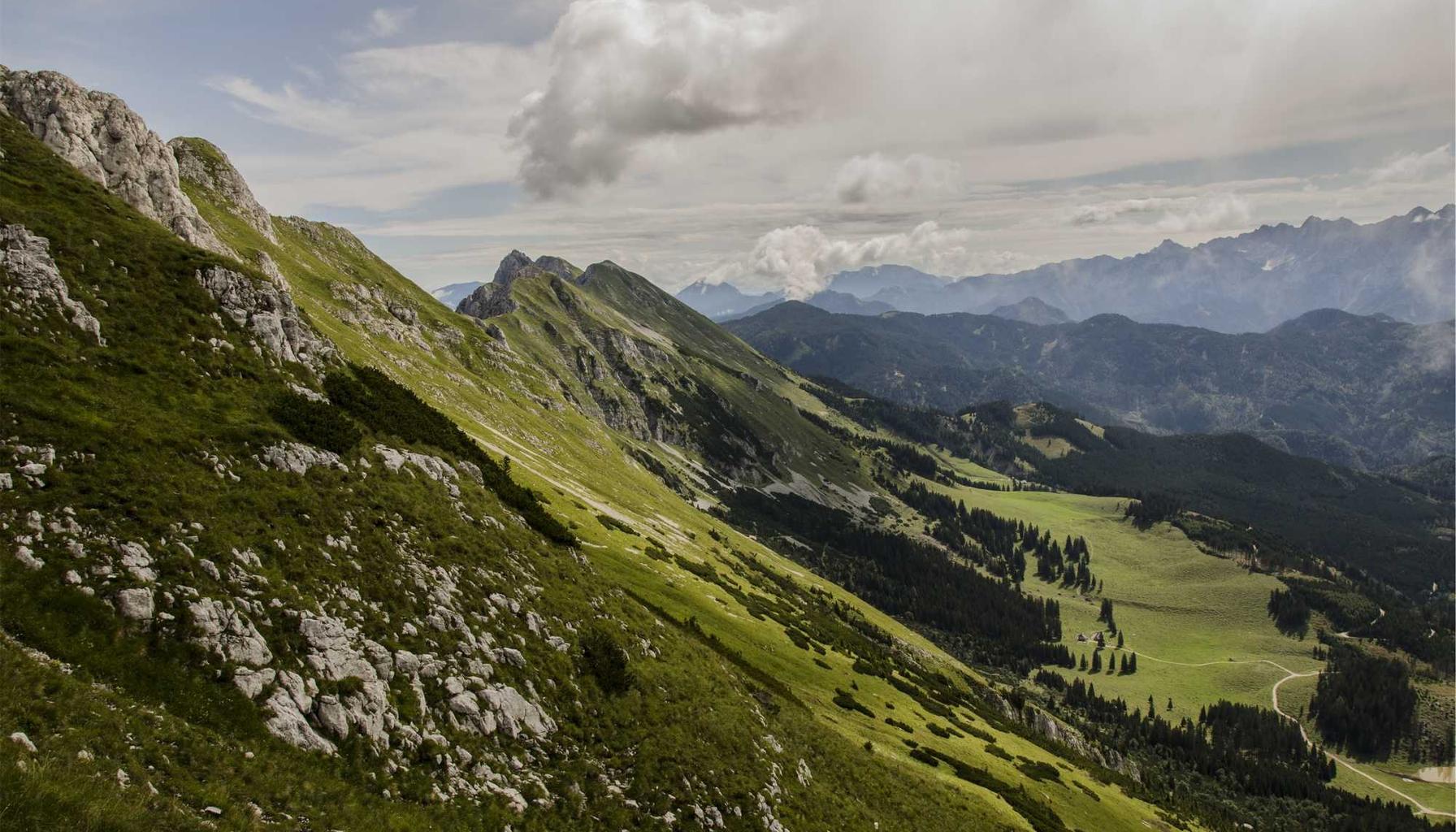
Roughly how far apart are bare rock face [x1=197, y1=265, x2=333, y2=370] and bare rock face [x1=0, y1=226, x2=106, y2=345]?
717 cm

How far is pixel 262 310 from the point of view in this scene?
4050 centimetres

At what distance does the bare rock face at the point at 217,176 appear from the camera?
12756 cm

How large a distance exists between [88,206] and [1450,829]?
281 m

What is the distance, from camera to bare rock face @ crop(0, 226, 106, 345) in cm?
2977

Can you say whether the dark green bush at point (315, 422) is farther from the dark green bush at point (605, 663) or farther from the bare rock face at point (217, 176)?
the bare rock face at point (217, 176)

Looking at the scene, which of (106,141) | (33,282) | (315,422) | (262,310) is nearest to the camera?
(33,282)

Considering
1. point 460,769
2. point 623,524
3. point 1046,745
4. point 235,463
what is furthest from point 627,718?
point 1046,745

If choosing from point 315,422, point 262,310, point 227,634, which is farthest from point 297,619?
point 262,310

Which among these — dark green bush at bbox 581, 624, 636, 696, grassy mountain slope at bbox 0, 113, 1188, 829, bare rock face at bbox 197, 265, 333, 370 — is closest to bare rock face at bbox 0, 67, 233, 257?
bare rock face at bbox 197, 265, 333, 370

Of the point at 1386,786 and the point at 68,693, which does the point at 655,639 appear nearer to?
the point at 68,693

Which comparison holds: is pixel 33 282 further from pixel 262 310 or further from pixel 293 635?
pixel 293 635

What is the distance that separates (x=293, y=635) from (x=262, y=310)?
26678 millimetres

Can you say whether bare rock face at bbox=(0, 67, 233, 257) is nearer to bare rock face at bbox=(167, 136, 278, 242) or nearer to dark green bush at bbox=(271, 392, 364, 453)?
dark green bush at bbox=(271, 392, 364, 453)

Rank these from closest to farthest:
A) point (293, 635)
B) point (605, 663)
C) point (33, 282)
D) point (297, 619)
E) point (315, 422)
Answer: point (293, 635), point (297, 619), point (33, 282), point (605, 663), point (315, 422)
